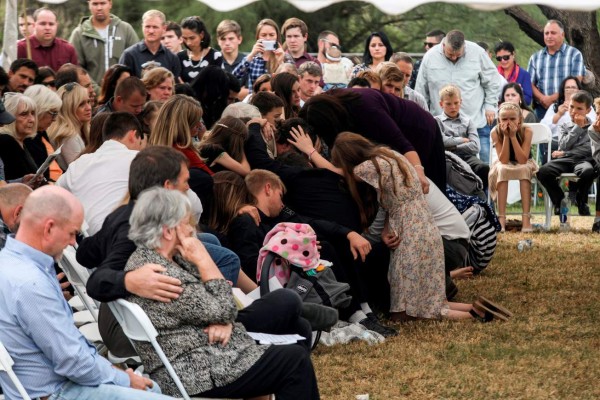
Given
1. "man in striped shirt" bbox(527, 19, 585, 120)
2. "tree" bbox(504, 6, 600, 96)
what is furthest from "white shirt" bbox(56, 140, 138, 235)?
"tree" bbox(504, 6, 600, 96)

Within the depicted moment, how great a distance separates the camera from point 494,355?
7.00 meters

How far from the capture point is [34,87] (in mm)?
8602

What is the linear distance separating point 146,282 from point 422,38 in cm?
1800

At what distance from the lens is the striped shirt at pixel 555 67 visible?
16594mm

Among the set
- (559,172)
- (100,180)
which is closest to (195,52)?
(559,172)

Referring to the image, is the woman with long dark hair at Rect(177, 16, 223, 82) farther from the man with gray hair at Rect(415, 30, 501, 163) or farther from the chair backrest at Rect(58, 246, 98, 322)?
the chair backrest at Rect(58, 246, 98, 322)

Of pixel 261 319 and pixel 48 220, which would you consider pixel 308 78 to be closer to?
pixel 261 319

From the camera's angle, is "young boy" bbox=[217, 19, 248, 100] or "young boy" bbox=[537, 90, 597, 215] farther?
Result: "young boy" bbox=[537, 90, 597, 215]

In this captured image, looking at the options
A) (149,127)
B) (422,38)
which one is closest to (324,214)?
(149,127)

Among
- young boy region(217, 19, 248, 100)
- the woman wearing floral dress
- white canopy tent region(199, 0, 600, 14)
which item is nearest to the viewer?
the woman wearing floral dress

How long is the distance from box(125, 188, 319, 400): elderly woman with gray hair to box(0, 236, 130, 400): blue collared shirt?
18.0 inches

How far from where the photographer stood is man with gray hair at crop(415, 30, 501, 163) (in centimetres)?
1438

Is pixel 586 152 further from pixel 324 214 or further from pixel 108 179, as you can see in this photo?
pixel 108 179

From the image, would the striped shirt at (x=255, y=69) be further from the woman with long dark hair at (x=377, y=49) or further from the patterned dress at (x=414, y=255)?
the patterned dress at (x=414, y=255)
